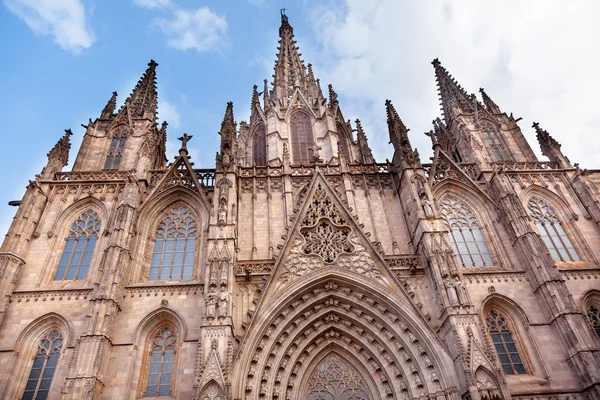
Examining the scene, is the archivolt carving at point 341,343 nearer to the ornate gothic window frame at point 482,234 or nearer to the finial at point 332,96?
the ornate gothic window frame at point 482,234

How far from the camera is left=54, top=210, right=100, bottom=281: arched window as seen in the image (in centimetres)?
1778

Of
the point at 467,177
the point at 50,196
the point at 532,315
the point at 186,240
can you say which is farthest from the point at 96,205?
the point at 532,315

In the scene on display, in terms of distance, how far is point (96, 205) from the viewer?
2014 cm

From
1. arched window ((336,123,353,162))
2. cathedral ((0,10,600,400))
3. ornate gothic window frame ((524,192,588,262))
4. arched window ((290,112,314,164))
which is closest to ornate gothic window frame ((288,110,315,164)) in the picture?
arched window ((290,112,314,164))

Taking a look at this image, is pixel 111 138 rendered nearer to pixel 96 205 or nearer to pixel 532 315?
pixel 96 205

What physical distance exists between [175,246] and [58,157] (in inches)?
335

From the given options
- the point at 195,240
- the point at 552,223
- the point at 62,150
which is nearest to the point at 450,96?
the point at 552,223

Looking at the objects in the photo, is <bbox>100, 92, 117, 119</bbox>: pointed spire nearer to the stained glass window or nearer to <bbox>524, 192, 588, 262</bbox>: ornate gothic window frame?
<bbox>524, 192, 588, 262</bbox>: ornate gothic window frame

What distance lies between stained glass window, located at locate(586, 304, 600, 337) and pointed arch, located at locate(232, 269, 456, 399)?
6943mm

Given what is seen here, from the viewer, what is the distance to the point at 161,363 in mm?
15508

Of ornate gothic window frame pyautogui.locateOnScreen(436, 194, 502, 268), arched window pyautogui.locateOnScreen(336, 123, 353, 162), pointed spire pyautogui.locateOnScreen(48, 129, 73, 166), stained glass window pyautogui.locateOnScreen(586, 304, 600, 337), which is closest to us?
stained glass window pyautogui.locateOnScreen(586, 304, 600, 337)

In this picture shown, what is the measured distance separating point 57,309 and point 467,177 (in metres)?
18.9

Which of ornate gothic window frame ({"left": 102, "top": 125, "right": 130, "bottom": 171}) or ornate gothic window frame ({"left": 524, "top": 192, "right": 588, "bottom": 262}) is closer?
ornate gothic window frame ({"left": 524, "top": 192, "right": 588, "bottom": 262})

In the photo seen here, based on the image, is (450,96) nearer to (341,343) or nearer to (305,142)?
(305,142)
